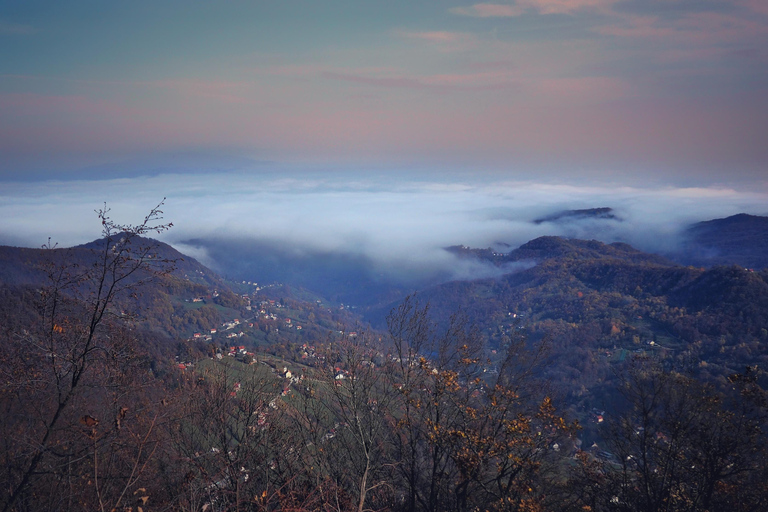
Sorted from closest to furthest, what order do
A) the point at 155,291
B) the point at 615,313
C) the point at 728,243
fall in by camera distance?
1. the point at 615,313
2. the point at 155,291
3. the point at 728,243

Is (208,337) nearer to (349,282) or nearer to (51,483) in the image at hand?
(51,483)

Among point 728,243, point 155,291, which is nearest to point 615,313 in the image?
point 728,243

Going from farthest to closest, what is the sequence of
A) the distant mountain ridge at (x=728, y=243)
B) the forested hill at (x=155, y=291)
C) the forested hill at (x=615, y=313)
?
the distant mountain ridge at (x=728, y=243) < the forested hill at (x=615, y=313) < the forested hill at (x=155, y=291)

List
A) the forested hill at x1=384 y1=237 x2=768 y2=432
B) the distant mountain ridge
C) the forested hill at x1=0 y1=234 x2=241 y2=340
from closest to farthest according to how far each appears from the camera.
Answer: the forested hill at x1=0 y1=234 x2=241 y2=340 < the forested hill at x1=384 y1=237 x2=768 y2=432 < the distant mountain ridge

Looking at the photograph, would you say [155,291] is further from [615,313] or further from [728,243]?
[728,243]

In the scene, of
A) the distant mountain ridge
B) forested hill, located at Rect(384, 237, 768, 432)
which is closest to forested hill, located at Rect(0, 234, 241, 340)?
forested hill, located at Rect(384, 237, 768, 432)

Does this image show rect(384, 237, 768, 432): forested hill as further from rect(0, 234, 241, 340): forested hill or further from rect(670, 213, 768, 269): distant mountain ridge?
rect(0, 234, 241, 340): forested hill

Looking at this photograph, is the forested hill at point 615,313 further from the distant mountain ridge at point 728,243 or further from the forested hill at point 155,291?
the forested hill at point 155,291

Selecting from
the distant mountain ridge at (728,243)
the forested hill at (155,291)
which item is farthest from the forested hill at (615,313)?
the forested hill at (155,291)

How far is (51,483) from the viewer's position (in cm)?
941

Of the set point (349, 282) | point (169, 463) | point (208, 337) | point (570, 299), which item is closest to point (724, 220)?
point (570, 299)

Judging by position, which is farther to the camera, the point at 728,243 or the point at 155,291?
the point at 728,243

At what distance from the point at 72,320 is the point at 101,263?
10.1 feet

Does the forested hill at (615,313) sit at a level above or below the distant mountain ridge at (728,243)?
below
